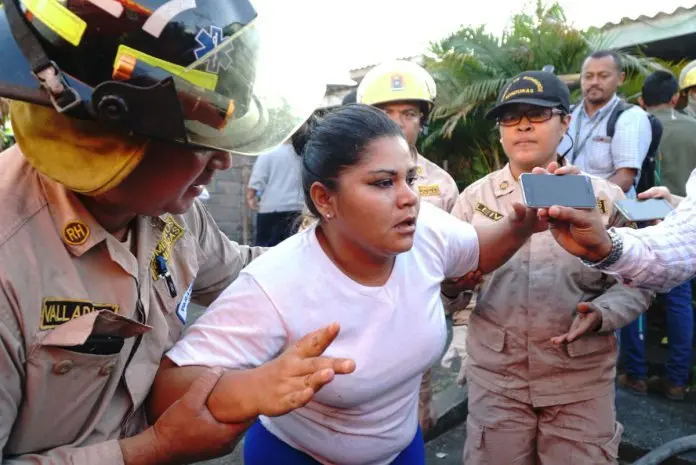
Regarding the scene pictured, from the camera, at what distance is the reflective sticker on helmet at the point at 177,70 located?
112cm

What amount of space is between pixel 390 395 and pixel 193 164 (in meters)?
1.02

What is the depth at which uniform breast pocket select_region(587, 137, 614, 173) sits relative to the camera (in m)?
4.02

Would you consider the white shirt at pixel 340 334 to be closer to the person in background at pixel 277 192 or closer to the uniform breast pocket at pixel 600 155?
the uniform breast pocket at pixel 600 155

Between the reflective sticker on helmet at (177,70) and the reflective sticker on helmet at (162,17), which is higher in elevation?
the reflective sticker on helmet at (162,17)

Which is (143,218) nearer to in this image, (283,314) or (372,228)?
(283,314)

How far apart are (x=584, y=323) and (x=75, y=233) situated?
187 centimetres

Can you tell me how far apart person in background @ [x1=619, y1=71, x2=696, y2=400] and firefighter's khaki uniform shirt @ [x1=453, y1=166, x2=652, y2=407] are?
2.04m

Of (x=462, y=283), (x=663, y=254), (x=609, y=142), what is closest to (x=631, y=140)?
(x=609, y=142)

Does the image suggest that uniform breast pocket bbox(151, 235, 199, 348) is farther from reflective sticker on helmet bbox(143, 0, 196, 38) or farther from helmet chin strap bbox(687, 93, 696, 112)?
helmet chin strap bbox(687, 93, 696, 112)

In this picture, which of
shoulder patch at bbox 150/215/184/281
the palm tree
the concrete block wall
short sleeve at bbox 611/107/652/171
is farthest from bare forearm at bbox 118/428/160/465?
the concrete block wall

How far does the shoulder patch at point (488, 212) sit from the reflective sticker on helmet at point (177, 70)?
5.28 ft

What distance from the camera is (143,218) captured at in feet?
4.91

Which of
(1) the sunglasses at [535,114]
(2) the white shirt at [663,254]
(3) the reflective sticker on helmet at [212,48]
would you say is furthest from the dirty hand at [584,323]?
(3) the reflective sticker on helmet at [212,48]

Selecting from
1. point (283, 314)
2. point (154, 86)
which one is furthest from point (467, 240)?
point (154, 86)
